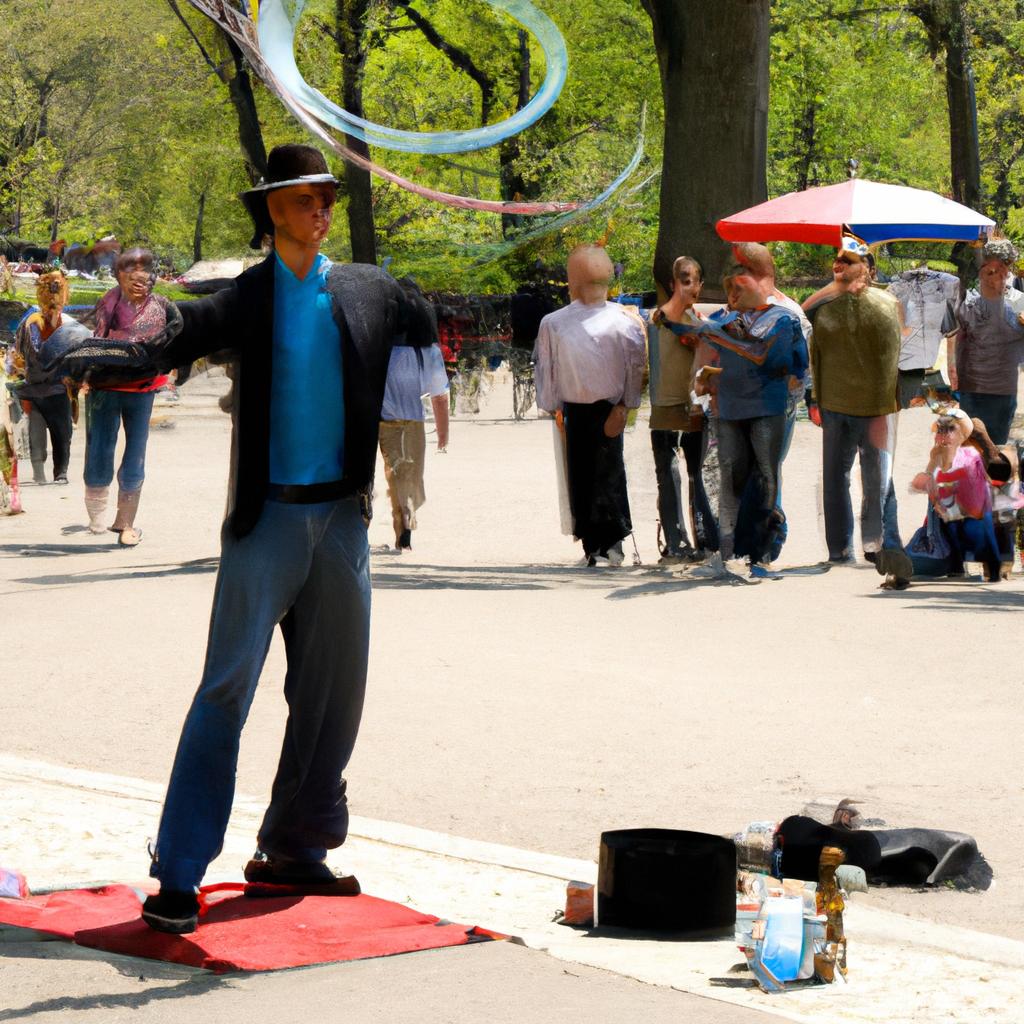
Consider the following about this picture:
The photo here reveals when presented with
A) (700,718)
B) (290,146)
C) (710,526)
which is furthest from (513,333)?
(290,146)

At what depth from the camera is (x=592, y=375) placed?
1162 cm

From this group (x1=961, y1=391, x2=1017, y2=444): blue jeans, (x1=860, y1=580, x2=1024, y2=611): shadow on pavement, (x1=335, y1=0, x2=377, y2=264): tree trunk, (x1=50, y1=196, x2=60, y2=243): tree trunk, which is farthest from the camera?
(x1=50, y1=196, x2=60, y2=243): tree trunk

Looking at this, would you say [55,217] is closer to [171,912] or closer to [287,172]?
[287,172]

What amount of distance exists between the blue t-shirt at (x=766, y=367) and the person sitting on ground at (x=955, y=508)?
3.15 feet

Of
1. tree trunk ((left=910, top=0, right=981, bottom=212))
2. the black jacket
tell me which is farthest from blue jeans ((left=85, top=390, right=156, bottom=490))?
tree trunk ((left=910, top=0, right=981, bottom=212))

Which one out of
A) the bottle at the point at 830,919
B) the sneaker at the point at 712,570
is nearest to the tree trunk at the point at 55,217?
the sneaker at the point at 712,570

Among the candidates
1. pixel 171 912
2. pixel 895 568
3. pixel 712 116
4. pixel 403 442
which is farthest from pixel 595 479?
pixel 171 912

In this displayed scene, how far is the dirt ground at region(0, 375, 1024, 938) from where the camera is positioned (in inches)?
242

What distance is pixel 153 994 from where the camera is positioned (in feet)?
13.5

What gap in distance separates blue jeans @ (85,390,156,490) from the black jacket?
850cm

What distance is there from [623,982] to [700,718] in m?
3.23

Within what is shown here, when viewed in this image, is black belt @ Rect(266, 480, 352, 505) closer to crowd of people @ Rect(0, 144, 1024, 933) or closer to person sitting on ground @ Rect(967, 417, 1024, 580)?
crowd of people @ Rect(0, 144, 1024, 933)

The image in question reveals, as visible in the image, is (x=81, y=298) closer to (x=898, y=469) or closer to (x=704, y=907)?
(x=898, y=469)

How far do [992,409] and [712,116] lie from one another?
9.81 feet
